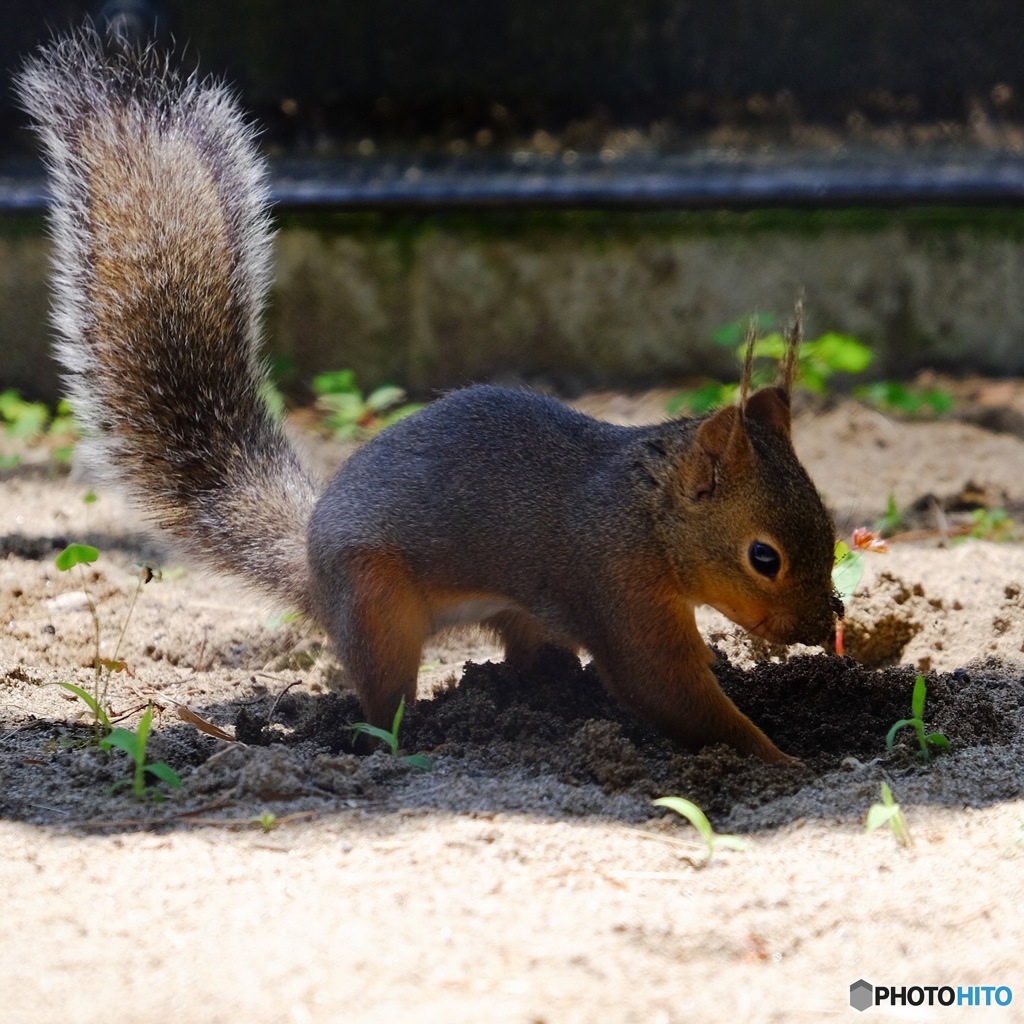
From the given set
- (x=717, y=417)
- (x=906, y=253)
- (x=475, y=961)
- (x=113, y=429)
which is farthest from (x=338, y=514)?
(x=906, y=253)

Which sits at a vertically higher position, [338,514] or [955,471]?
[338,514]

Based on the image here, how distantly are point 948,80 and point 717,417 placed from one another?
5.40m

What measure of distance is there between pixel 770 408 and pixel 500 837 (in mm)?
1337

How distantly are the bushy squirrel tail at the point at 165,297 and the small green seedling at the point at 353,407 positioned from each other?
2163 mm

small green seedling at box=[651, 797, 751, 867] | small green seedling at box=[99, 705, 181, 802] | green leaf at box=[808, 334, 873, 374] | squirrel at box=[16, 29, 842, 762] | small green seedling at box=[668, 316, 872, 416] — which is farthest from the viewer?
green leaf at box=[808, 334, 873, 374]

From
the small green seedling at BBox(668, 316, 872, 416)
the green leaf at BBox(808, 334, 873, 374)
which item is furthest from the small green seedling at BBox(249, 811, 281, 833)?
the green leaf at BBox(808, 334, 873, 374)

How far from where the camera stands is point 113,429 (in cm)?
372

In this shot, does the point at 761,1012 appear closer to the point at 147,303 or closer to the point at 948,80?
the point at 147,303

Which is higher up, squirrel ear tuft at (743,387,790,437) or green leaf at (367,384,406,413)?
squirrel ear tuft at (743,387,790,437)

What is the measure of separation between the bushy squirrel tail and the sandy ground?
0.98ft

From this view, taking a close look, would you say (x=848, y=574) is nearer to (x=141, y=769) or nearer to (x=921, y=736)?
(x=921, y=736)

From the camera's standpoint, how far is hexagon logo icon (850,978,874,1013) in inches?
72.4

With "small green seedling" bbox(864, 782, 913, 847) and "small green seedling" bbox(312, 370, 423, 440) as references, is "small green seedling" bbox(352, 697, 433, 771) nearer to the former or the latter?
"small green seedling" bbox(864, 782, 913, 847)

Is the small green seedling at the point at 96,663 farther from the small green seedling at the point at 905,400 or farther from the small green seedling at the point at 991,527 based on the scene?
the small green seedling at the point at 905,400
